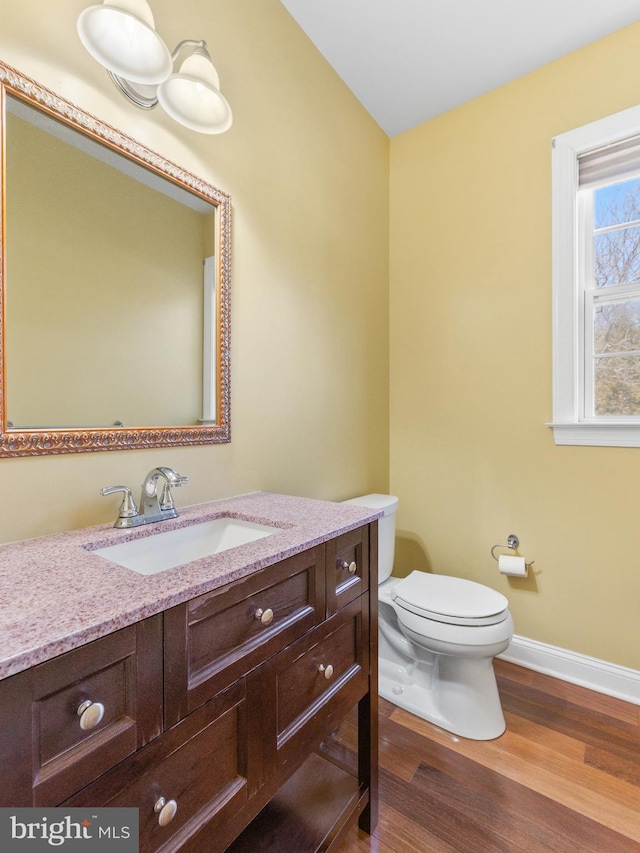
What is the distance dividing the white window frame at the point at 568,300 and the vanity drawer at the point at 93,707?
1884 mm

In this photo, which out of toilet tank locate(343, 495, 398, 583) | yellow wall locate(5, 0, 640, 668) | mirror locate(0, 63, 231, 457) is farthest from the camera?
toilet tank locate(343, 495, 398, 583)

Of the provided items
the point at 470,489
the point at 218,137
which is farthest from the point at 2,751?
the point at 470,489

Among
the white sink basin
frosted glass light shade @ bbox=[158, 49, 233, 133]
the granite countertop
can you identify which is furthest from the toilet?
frosted glass light shade @ bbox=[158, 49, 233, 133]

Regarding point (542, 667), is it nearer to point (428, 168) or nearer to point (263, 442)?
point (263, 442)

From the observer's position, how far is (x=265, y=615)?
84 centimetres

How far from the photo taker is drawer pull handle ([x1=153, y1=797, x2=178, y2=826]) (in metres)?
0.65

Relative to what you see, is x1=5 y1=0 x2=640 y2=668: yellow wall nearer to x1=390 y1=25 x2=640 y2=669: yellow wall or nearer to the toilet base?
x1=390 y1=25 x2=640 y2=669: yellow wall

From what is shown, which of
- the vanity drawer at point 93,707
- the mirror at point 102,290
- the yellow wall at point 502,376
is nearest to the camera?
the vanity drawer at point 93,707

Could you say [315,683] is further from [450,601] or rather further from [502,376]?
[502,376]

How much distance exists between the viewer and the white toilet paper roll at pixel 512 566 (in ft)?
6.29

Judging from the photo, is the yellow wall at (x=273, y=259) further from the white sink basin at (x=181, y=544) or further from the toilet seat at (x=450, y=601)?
the toilet seat at (x=450, y=601)

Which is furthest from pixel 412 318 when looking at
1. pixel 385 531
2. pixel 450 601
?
pixel 450 601

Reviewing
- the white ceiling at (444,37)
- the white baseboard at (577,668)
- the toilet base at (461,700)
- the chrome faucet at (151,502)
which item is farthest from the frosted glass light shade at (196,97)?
the white baseboard at (577,668)

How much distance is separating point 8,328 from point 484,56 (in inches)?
90.1
